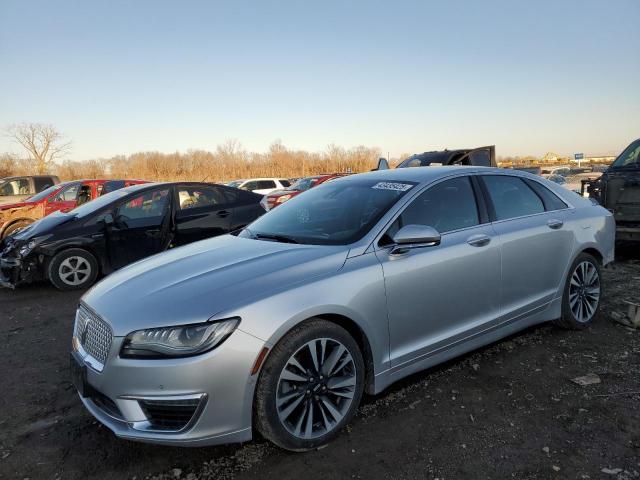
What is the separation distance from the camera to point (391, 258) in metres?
2.86

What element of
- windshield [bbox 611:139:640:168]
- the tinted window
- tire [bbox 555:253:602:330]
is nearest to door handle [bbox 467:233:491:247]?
tire [bbox 555:253:602:330]

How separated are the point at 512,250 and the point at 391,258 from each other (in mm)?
1224

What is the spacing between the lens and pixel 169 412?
2252mm

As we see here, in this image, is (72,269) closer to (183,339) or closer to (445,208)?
(183,339)

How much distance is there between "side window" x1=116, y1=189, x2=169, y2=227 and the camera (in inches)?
266

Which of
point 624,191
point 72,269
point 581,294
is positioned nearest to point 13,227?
point 72,269

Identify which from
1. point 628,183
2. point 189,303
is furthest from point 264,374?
point 628,183

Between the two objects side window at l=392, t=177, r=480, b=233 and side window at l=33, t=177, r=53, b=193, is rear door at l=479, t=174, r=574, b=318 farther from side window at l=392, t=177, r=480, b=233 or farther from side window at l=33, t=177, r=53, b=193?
side window at l=33, t=177, r=53, b=193

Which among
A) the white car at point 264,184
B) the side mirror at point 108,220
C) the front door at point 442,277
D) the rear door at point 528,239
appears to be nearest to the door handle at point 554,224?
the rear door at point 528,239

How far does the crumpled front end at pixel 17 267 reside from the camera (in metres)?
6.26

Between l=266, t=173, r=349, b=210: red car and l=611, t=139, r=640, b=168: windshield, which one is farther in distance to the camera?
A: l=266, t=173, r=349, b=210: red car

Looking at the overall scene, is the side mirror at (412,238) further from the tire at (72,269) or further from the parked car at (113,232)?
the tire at (72,269)

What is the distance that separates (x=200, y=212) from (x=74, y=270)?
1921 millimetres

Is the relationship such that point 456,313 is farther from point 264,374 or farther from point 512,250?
point 264,374
